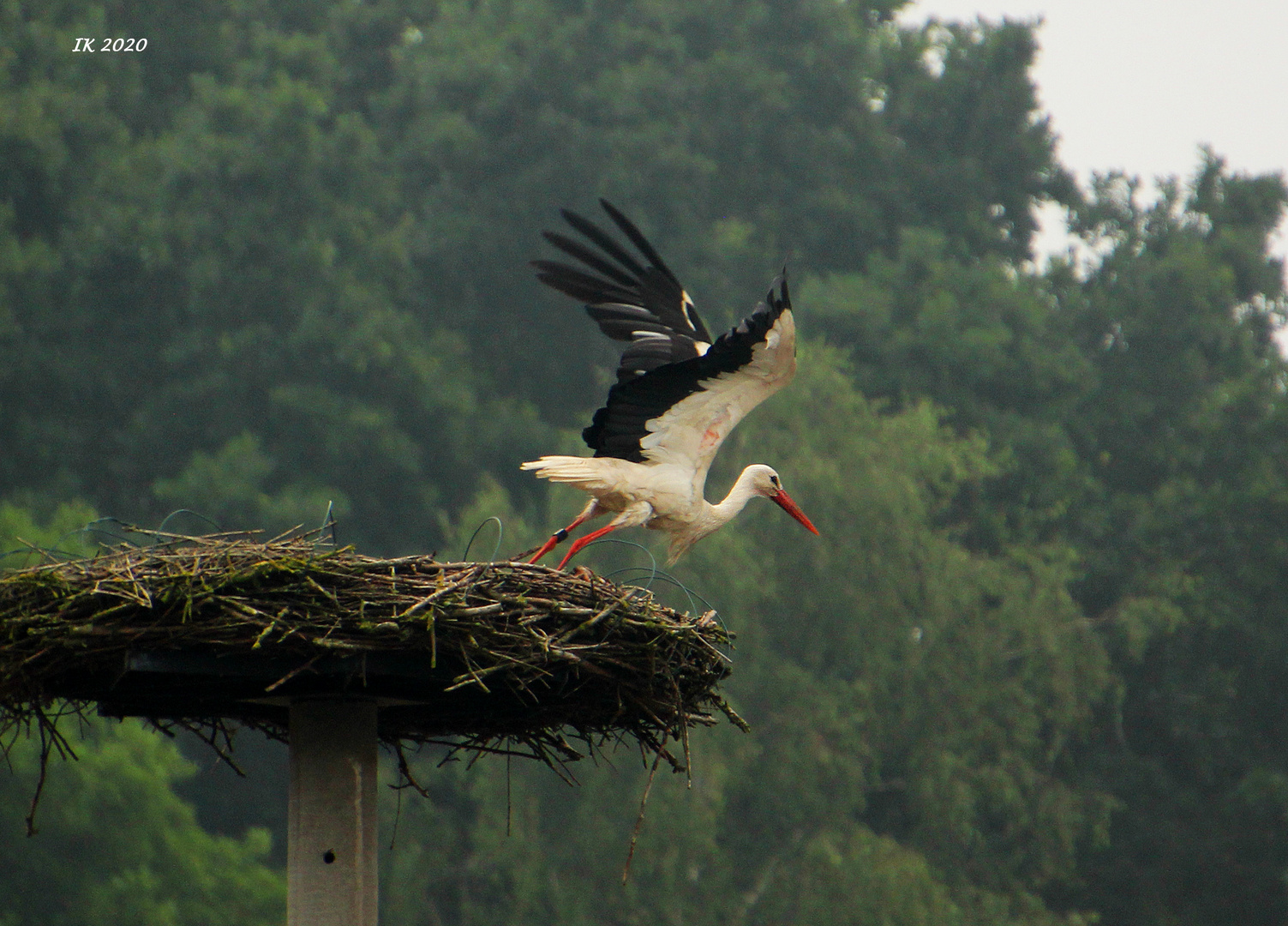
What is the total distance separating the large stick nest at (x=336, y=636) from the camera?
551cm

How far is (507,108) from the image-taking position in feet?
91.0

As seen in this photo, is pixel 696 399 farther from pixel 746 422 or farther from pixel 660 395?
pixel 746 422

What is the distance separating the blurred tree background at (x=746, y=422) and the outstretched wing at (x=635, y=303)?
9.19 metres

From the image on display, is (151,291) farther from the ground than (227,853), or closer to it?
farther from the ground

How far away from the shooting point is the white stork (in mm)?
7559

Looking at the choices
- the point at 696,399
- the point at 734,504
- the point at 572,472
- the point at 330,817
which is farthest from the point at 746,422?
the point at 330,817

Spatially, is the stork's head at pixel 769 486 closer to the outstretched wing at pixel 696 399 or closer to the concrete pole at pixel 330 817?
the outstretched wing at pixel 696 399

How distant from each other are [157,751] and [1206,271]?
55.4 feet

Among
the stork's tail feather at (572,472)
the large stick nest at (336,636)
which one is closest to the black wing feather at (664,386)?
the stork's tail feather at (572,472)

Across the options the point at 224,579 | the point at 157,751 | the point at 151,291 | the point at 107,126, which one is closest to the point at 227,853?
the point at 157,751

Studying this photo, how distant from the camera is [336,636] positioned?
5566mm

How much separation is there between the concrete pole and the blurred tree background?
11.3 metres

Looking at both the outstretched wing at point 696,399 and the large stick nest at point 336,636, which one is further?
the outstretched wing at point 696,399

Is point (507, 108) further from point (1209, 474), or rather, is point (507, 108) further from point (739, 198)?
point (1209, 474)
